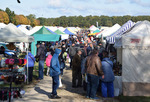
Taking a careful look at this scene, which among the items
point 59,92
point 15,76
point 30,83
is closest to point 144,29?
point 59,92

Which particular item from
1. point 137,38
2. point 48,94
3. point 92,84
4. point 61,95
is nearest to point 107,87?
point 92,84

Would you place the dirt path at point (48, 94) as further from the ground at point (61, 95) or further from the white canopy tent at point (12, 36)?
Answer: the white canopy tent at point (12, 36)

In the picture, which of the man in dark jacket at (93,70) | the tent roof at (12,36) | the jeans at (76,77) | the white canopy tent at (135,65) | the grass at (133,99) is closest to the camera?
the man in dark jacket at (93,70)

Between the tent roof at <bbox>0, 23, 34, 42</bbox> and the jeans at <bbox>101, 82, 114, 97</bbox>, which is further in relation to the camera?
the tent roof at <bbox>0, 23, 34, 42</bbox>

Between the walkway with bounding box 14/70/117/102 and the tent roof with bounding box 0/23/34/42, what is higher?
the tent roof with bounding box 0/23/34/42

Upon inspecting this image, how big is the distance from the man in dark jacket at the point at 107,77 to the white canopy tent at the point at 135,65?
1.72ft

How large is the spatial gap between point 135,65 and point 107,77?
43.3 inches

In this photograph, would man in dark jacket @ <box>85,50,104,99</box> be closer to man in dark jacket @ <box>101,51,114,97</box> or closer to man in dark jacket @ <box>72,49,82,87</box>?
man in dark jacket @ <box>101,51,114,97</box>

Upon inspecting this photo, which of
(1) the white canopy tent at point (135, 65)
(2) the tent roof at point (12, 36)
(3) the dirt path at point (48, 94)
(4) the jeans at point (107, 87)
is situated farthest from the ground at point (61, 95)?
(2) the tent roof at point (12, 36)

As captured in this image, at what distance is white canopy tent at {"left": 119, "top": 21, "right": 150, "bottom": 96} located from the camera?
7.48 meters

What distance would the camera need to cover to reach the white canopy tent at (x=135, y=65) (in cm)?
748

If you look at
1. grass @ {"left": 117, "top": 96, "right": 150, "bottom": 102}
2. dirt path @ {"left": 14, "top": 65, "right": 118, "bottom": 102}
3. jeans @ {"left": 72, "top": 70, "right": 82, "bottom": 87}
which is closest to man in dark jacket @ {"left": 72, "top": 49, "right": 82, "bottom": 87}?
jeans @ {"left": 72, "top": 70, "right": 82, "bottom": 87}

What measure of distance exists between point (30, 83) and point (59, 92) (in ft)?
6.81

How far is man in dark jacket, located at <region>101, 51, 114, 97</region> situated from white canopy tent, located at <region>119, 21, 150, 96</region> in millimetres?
523
